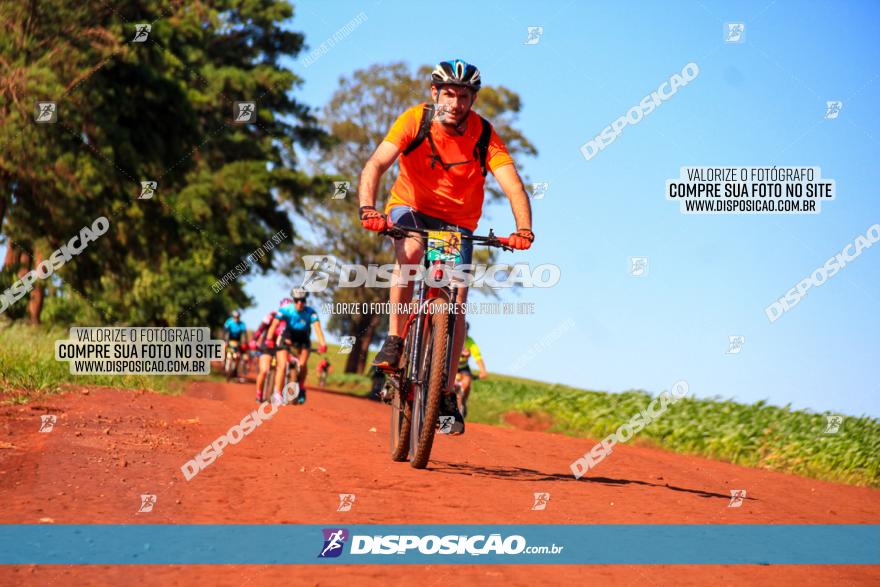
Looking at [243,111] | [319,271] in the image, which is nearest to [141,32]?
[243,111]

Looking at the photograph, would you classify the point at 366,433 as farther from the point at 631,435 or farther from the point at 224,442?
the point at 631,435

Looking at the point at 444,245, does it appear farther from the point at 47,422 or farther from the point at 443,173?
the point at 47,422

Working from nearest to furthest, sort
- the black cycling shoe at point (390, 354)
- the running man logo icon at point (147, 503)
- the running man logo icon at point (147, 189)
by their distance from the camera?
the running man logo icon at point (147, 503) < the black cycling shoe at point (390, 354) < the running man logo icon at point (147, 189)

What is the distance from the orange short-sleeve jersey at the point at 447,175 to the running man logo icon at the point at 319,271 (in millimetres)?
31939

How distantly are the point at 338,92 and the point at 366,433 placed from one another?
106 ft

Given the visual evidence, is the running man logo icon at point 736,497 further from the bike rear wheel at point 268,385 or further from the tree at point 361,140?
the tree at point 361,140

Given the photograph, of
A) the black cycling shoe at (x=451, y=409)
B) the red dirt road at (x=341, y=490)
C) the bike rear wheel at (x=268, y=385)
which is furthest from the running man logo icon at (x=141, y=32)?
the black cycling shoe at (x=451, y=409)

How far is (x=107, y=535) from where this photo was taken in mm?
5129

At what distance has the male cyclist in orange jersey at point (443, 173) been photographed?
7.45 metres

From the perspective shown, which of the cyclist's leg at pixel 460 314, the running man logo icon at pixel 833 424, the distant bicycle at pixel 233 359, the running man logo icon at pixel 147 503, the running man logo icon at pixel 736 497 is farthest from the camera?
the distant bicycle at pixel 233 359

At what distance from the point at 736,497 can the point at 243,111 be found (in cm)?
2914

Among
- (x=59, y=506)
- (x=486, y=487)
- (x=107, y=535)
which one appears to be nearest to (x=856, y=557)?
(x=486, y=487)

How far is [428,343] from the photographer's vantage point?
25.1ft

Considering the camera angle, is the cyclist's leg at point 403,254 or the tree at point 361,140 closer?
the cyclist's leg at point 403,254
